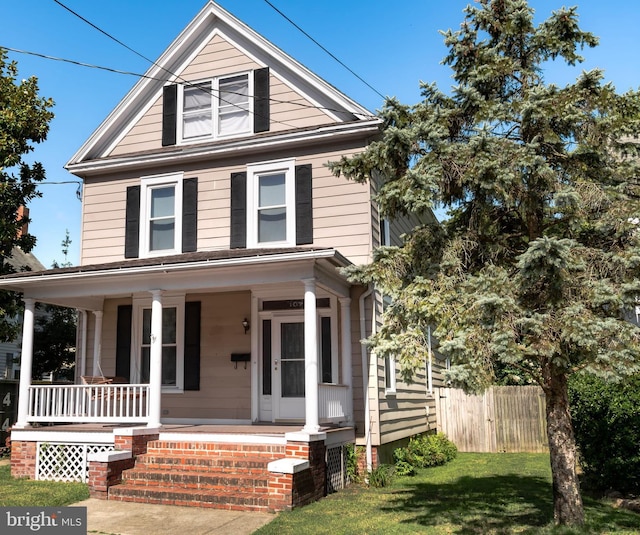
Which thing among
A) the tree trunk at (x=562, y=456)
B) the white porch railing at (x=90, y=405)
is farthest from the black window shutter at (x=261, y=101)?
the tree trunk at (x=562, y=456)

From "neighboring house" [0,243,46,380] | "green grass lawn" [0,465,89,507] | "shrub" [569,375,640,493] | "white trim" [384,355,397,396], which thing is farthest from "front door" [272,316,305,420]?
"neighboring house" [0,243,46,380]

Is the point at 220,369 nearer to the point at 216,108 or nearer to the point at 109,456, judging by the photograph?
the point at 109,456

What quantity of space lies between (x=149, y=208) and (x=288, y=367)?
4705 mm

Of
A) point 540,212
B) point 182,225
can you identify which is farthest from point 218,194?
point 540,212

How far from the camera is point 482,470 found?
12477mm

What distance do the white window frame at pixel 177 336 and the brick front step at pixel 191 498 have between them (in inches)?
143

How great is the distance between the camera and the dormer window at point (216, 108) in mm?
13281

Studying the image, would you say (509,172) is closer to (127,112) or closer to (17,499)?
(17,499)

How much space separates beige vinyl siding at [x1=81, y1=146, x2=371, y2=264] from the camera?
39.6ft

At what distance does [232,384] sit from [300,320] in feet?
6.25

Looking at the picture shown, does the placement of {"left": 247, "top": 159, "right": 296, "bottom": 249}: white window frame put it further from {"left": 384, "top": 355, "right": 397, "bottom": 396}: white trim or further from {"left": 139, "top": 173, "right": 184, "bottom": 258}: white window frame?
{"left": 384, "top": 355, "right": 397, "bottom": 396}: white trim

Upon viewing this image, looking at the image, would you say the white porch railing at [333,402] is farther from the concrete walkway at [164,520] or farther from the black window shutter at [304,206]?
the black window shutter at [304,206]

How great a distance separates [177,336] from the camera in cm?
1315

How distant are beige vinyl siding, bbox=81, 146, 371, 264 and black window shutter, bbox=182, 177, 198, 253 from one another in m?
0.09
